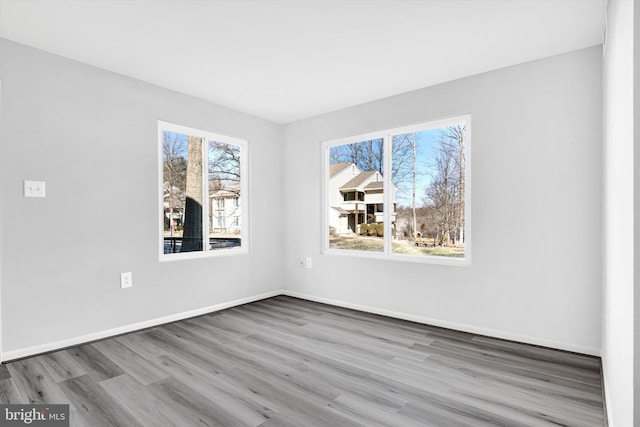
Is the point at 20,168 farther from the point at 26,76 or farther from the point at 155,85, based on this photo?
the point at 155,85

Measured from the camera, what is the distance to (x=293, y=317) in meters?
3.79


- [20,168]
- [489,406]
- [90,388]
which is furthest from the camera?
[20,168]

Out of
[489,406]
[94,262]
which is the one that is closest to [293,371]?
[489,406]

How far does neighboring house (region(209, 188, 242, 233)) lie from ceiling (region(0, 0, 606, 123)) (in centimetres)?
133

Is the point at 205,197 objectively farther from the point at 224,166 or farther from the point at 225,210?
the point at 224,166

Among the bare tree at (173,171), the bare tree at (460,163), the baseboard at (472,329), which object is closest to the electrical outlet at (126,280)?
the bare tree at (173,171)

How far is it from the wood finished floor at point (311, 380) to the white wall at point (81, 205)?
1.08 ft

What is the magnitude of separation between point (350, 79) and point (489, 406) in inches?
114

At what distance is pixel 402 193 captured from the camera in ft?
12.6

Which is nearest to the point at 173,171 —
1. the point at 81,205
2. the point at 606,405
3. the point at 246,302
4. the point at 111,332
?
the point at 81,205

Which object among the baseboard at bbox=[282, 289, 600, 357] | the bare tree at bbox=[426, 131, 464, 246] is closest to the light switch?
the baseboard at bbox=[282, 289, 600, 357]

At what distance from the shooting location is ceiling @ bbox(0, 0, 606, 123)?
2227mm

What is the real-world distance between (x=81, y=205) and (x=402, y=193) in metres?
3.13

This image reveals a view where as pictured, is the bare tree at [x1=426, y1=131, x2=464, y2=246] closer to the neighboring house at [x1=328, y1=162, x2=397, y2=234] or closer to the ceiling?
the neighboring house at [x1=328, y1=162, x2=397, y2=234]
